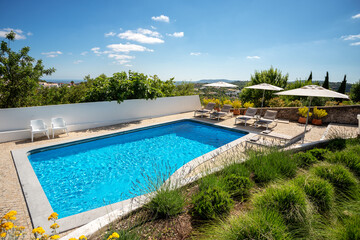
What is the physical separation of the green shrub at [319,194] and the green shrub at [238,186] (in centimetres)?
76

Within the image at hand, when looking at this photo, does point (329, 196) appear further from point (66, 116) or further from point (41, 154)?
point (66, 116)

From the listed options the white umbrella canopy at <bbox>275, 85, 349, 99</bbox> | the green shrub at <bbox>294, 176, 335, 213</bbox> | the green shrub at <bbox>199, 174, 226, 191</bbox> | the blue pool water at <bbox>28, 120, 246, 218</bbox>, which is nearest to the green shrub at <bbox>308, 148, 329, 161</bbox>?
the green shrub at <bbox>294, 176, 335, 213</bbox>

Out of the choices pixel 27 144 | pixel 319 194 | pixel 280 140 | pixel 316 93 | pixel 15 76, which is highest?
pixel 15 76

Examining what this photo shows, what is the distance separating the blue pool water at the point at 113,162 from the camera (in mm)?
4262

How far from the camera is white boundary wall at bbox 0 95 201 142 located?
22.6ft

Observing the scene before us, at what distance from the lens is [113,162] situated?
6.05 m

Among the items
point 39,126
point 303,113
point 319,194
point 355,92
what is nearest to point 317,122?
point 303,113

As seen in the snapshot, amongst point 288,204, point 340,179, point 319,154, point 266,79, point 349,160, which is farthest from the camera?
point 266,79

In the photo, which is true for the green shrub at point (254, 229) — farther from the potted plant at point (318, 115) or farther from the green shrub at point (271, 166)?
the potted plant at point (318, 115)

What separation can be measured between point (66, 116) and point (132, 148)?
11.9 ft

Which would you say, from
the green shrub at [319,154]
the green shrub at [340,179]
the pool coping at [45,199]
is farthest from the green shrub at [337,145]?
the pool coping at [45,199]

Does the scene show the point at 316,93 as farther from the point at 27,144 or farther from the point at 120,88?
the point at 27,144

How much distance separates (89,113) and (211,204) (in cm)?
818

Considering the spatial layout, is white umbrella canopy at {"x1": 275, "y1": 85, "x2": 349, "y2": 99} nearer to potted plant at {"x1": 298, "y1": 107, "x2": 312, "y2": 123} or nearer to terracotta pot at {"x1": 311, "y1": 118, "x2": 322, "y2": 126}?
potted plant at {"x1": 298, "y1": 107, "x2": 312, "y2": 123}
